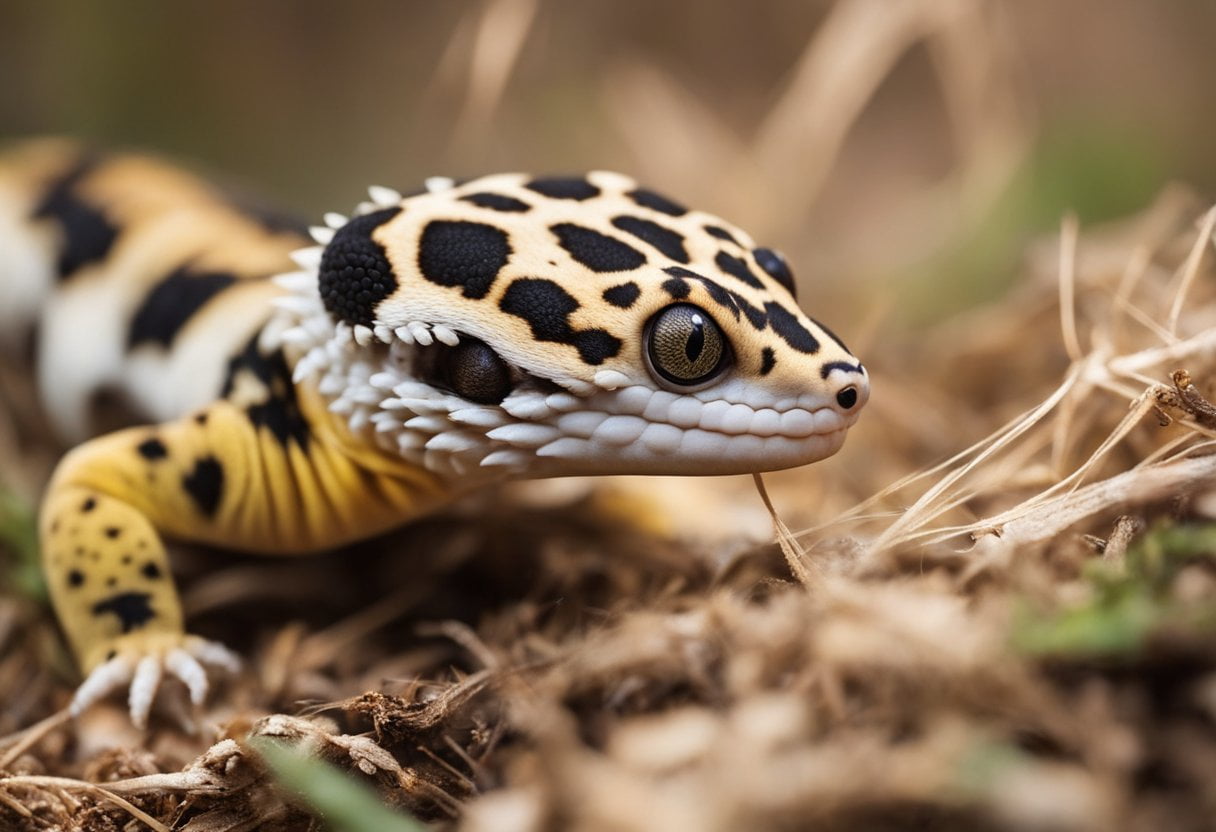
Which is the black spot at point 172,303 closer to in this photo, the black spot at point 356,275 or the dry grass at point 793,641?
the dry grass at point 793,641

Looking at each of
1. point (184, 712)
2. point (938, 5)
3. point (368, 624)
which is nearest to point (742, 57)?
point (938, 5)

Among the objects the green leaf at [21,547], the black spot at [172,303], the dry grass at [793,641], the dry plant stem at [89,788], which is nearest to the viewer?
the dry grass at [793,641]

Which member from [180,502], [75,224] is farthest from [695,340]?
[75,224]

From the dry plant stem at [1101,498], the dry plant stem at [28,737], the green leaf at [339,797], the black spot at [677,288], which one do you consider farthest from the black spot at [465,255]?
the dry plant stem at [28,737]

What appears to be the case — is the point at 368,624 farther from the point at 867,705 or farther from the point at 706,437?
the point at 867,705

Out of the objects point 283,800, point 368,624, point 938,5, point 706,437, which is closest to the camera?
point 283,800

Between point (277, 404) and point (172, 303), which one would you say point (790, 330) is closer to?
point (277, 404)

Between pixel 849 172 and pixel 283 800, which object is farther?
pixel 849 172

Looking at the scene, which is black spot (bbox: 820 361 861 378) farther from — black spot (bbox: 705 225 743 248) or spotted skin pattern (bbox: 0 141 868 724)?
black spot (bbox: 705 225 743 248)
